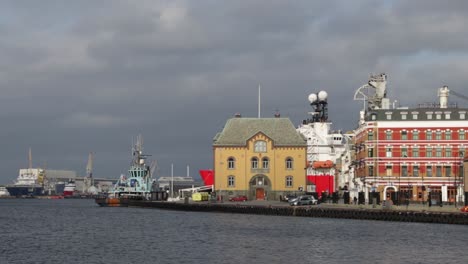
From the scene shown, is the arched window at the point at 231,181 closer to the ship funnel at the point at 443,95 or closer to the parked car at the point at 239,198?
the parked car at the point at 239,198

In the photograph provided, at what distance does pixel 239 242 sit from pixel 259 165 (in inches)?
3252

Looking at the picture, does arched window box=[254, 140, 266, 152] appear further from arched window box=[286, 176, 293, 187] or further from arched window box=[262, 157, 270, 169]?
arched window box=[286, 176, 293, 187]

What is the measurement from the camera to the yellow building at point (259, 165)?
168 m

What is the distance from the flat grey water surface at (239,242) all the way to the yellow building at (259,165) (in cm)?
4749

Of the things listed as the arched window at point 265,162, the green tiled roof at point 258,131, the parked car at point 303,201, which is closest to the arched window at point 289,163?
the green tiled roof at point 258,131

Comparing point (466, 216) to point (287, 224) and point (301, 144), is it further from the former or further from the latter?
point (301, 144)

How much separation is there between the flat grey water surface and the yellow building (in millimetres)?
47488

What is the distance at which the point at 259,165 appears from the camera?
168125mm

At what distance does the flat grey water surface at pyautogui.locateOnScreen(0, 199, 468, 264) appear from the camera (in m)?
71.8

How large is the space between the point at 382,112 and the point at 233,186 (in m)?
38.0

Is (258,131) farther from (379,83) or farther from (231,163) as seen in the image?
(379,83)

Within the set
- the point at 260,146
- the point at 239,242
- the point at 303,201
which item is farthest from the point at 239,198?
the point at 239,242

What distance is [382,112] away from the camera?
14388 cm

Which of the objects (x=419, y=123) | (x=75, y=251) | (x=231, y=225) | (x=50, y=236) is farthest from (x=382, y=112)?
(x=75, y=251)
